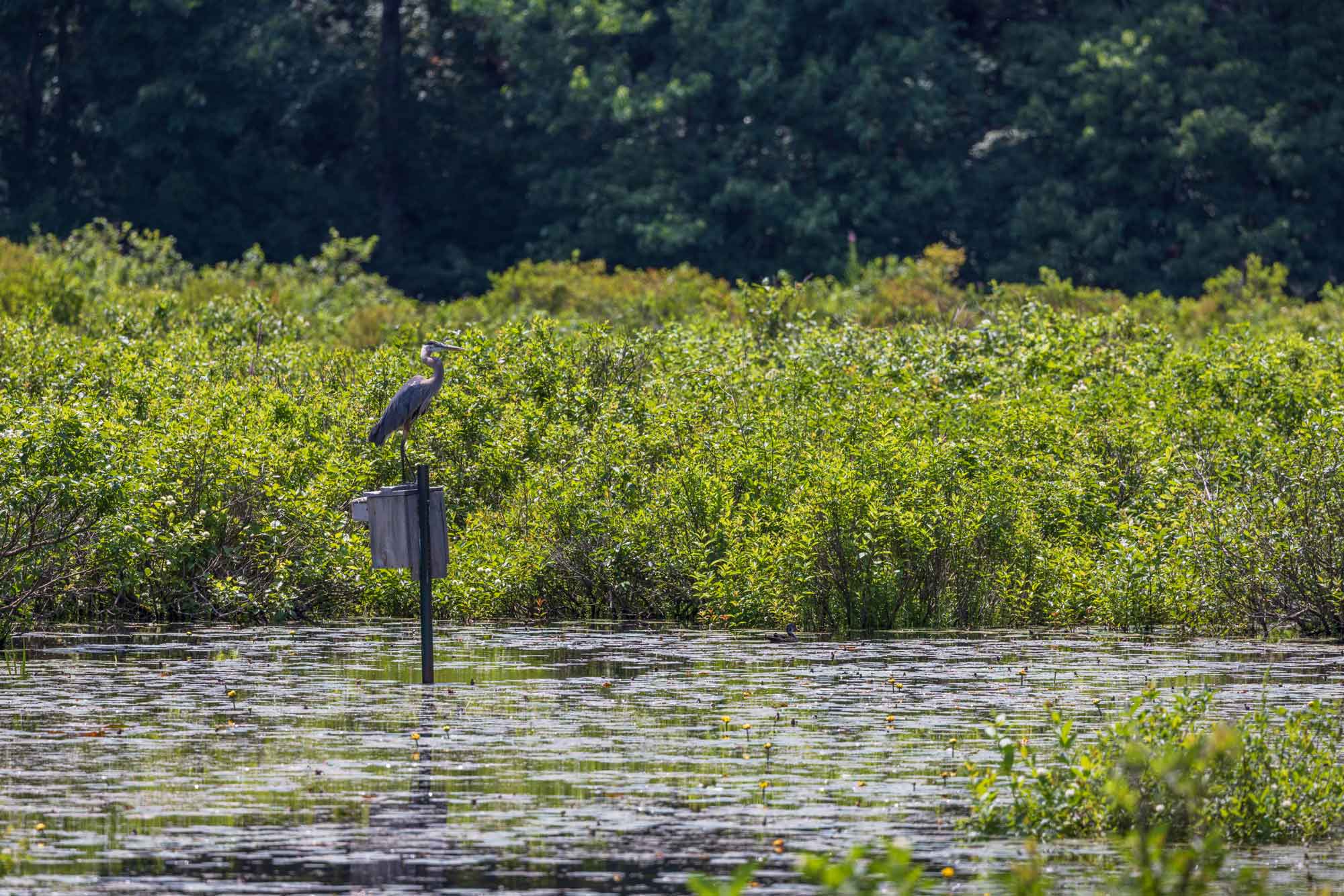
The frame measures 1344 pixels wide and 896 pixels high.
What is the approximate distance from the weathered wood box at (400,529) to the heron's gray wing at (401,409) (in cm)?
233

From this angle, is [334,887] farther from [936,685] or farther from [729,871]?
[936,685]

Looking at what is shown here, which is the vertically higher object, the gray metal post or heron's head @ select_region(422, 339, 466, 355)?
heron's head @ select_region(422, 339, 466, 355)

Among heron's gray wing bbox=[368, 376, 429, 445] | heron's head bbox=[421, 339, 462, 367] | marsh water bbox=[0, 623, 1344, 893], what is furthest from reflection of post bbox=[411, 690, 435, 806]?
heron's head bbox=[421, 339, 462, 367]

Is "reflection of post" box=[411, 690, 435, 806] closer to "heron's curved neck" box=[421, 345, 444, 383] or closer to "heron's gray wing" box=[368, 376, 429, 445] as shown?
"heron's gray wing" box=[368, 376, 429, 445]

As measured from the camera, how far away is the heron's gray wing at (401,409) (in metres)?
19.0

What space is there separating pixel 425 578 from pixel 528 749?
3.24m

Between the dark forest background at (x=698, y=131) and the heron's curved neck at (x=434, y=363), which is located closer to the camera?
the heron's curved neck at (x=434, y=363)

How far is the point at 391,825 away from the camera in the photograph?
11.1 meters

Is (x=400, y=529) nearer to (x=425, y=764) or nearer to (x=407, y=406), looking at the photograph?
(x=407, y=406)

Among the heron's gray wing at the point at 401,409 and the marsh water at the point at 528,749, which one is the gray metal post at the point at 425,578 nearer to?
the marsh water at the point at 528,749

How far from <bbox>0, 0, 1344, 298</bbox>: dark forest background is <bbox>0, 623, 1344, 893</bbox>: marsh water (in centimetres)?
3375

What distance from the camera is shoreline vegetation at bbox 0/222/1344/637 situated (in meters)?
19.3

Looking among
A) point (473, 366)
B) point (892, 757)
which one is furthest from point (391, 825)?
point (473, 366)

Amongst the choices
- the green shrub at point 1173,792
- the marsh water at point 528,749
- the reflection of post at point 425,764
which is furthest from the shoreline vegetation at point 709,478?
the green shrub at point 1173,792
